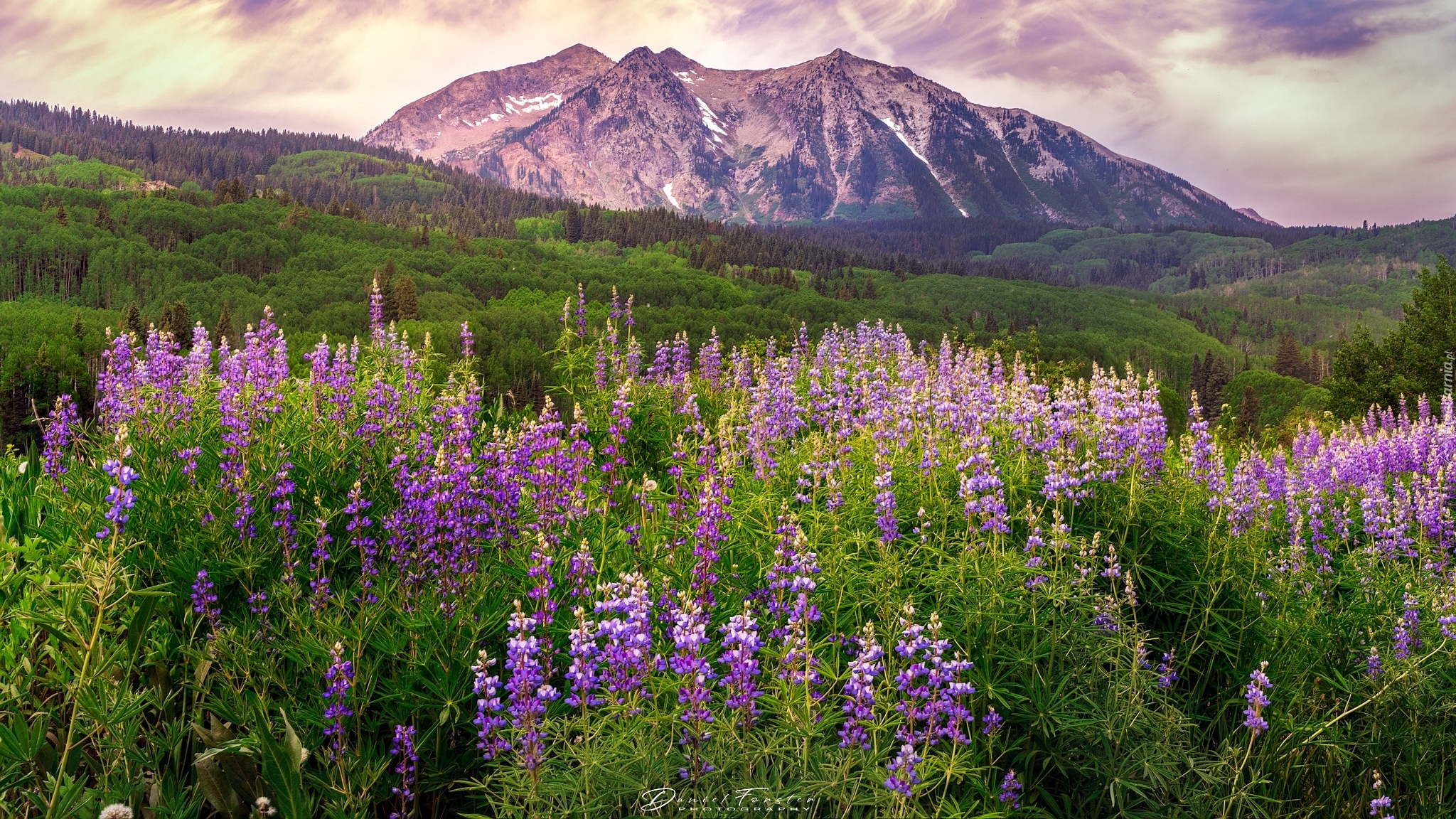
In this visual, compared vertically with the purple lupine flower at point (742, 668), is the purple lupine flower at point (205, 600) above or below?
below

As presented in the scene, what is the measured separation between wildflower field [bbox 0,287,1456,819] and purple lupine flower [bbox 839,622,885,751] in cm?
3

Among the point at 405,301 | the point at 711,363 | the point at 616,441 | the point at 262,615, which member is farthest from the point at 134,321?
the point at 262,615

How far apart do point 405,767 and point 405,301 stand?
14882 centimetres

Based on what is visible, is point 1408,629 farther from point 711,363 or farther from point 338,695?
point 711,363

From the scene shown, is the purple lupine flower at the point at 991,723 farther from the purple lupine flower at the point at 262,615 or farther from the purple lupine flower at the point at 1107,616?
the purple lupine flower at the point at 262,615

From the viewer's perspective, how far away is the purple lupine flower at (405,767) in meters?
4.26

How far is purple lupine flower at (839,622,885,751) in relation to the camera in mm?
3219

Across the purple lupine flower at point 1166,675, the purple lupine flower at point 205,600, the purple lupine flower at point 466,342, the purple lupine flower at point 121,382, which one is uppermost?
the purple lupine flower at point 466,342

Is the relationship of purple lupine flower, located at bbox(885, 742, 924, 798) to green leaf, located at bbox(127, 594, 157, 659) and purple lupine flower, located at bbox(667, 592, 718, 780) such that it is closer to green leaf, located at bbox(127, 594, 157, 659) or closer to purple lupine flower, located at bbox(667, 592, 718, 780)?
purple lupine flower, located at bbox(667, 592, 718, 780)

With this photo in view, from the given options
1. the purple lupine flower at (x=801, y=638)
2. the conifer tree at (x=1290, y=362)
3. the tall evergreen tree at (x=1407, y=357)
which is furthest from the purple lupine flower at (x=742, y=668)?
the conifer tree at (x=1290, y=362)

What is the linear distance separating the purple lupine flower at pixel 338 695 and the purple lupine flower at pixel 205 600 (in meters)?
0.93

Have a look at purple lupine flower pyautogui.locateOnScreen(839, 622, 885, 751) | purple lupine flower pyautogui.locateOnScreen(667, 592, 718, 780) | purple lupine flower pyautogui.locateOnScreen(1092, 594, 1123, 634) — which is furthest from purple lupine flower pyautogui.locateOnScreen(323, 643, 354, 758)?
purple lupine flower pyautogui.locateOnScreen(1092, 594, 1123, 634)

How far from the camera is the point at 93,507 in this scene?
4.75 meters

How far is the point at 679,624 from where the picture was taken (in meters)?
3.31
